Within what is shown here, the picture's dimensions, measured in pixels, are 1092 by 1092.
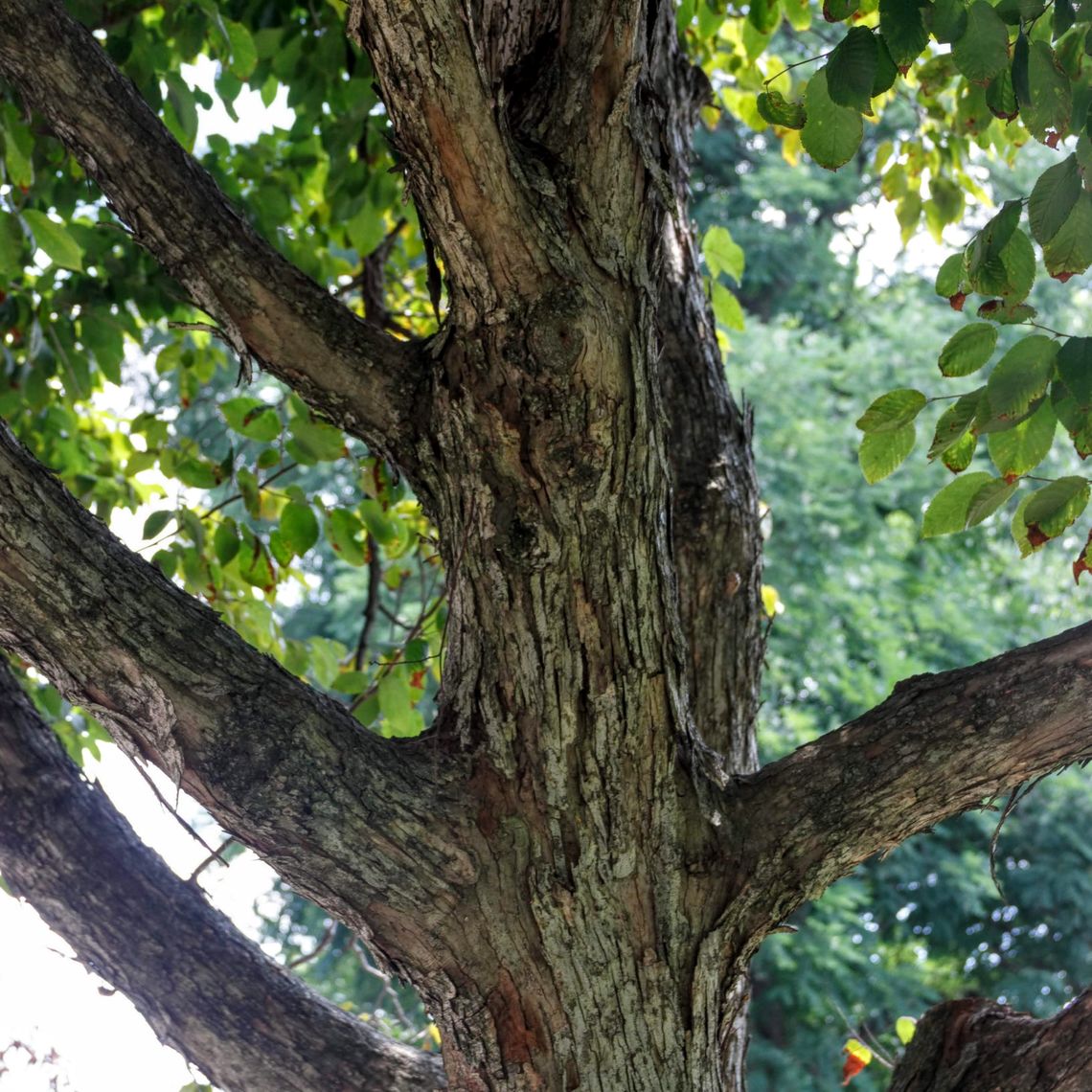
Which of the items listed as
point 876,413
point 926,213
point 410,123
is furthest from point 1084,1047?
point 926,213

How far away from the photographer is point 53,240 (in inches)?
81.3

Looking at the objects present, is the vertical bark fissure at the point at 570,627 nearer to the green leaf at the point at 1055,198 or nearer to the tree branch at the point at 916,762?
the tree branch at the point at 916,762

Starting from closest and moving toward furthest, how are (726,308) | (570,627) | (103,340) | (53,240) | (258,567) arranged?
1. (570,627)
2. (53,240)
3. (258,567)
4. (726,308)
5. (103,340)

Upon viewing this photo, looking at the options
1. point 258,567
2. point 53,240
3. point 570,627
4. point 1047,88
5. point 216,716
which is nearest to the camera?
point 1047,88

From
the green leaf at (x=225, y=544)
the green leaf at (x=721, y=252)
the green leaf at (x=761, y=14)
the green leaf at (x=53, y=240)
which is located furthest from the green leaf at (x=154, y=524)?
the green leaf at (x=761, y=14)

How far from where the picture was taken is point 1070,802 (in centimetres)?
1163

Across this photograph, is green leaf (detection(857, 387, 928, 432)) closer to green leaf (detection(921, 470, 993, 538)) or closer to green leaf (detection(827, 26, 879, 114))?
green leaf (detection(921, 470, 993, 538))

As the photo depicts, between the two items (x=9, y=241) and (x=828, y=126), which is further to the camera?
(x=9, y=241)

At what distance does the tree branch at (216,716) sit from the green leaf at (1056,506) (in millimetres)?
845

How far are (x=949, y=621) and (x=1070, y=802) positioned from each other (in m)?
2.05

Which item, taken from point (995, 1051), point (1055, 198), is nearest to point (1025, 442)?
point (1055, 198)

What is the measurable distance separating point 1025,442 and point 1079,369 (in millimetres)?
162

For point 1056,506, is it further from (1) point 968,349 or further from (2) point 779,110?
(2) point 779,110

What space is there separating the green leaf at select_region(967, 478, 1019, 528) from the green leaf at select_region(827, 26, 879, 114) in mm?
497
